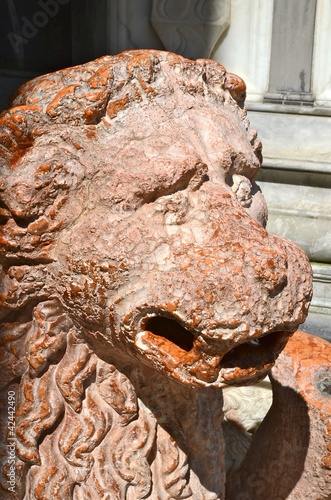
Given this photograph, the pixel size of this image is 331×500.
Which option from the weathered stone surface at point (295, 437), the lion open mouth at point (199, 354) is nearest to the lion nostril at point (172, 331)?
the lion open mouth at point (199, 354)

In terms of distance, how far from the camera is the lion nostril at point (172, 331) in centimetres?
98

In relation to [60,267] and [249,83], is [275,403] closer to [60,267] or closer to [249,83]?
[60,267]

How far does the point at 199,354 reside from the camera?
0.94m

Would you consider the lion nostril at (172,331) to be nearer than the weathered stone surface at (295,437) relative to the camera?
Yes

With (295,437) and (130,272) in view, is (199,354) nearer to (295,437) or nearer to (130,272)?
(130,272)

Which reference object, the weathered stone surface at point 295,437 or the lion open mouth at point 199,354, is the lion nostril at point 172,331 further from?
the weathered stone surface at point 295,437

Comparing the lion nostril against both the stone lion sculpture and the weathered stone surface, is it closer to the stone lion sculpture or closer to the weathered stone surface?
the stone lion sculpture

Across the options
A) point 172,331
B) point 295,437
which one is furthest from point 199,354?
point 295,437

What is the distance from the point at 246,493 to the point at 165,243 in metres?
0.52

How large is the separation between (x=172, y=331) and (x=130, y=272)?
0.10 meters

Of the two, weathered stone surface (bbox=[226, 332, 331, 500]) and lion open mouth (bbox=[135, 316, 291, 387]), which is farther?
weathered stone surface (bbox=[226, 332, 331, 500])

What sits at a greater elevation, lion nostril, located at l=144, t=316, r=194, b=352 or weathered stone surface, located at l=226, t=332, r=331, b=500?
lion nostril, located at l=144, t=316, r=194, b=352

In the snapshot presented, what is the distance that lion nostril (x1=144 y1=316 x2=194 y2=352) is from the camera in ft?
3.23

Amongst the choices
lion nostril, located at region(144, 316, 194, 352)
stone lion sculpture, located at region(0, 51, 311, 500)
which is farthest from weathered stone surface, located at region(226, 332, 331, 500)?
lion nostril, located at region(144, 316, 194, 352)
